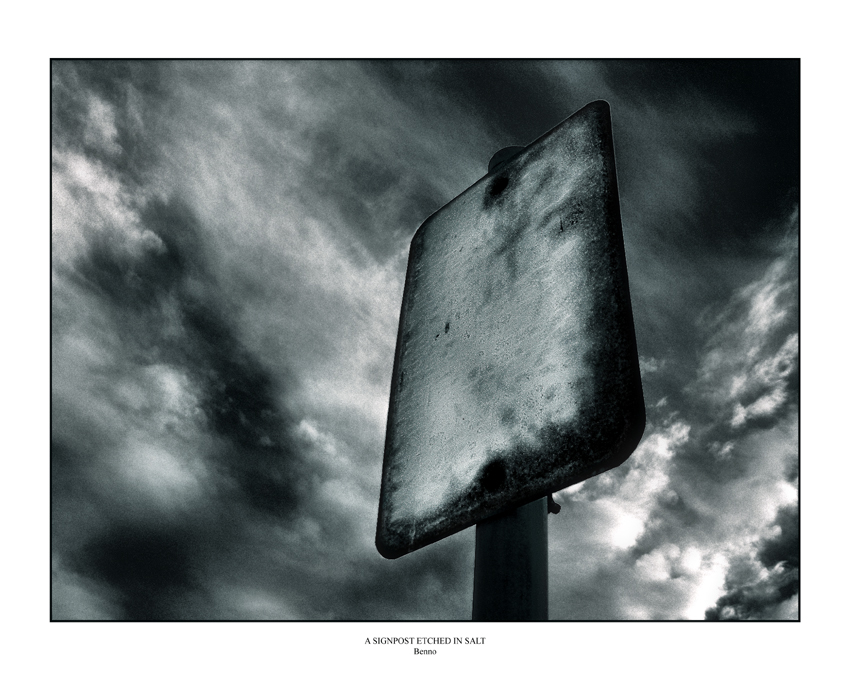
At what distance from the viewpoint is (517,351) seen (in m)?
1.48

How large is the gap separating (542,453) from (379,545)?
21.9 inches

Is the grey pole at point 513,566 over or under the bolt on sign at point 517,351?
under

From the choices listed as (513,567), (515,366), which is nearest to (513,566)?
(513,567)

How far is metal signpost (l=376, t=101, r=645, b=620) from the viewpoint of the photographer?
1257mm

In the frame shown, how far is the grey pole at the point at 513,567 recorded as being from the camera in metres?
1.25

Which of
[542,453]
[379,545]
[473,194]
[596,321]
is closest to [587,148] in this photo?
[473,194]

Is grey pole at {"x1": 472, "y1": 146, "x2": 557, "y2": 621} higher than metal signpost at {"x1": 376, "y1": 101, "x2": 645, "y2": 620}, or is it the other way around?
metal signpost at {"x1": 376, "y1": 101, "x2": 645, "y2": 620}

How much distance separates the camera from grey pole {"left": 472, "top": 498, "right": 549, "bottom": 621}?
4.09 feet

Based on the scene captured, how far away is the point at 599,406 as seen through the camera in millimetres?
1231

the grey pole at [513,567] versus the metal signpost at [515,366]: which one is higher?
the metal signpost at [515,366]

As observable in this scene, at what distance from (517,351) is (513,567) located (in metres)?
0.47

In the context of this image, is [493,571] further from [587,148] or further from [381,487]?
[587,148]

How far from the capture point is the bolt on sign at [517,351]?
1.26 meters

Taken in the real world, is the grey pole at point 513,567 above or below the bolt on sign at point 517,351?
below
